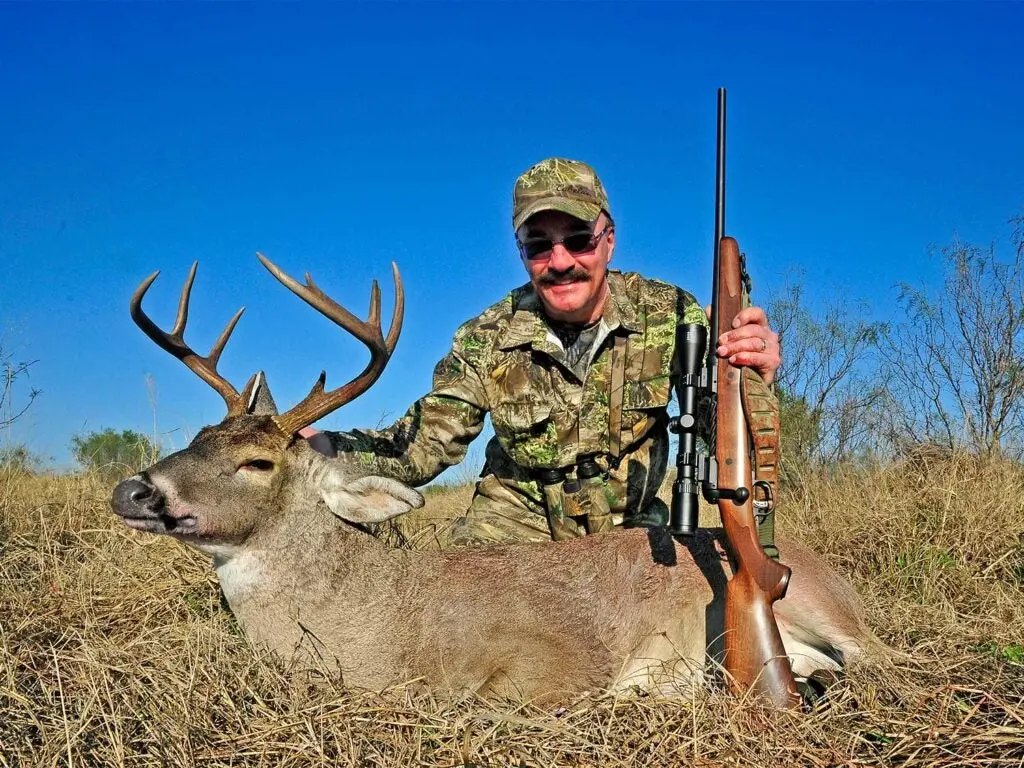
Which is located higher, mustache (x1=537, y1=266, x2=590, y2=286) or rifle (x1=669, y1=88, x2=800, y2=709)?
mustache (x1=537, y1=266, x2=590, y2=286)

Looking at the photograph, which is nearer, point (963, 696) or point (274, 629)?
point (963, 696)

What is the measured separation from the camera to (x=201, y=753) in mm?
2814

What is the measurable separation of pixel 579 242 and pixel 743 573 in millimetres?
2255

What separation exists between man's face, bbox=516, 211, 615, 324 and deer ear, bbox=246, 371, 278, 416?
1.60 m

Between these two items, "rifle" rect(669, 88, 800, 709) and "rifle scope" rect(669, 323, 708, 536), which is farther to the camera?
"rifle scope" rect(669, 323, 708, 536)

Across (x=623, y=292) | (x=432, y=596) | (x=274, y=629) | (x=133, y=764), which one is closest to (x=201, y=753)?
(x=133, y=764)

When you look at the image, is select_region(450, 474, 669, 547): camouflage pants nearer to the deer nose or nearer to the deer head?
the deer head

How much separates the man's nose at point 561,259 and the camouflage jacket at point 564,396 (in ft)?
1.35

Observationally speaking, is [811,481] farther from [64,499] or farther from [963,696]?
[64,499]

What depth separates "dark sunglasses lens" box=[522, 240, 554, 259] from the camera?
521 centimetres

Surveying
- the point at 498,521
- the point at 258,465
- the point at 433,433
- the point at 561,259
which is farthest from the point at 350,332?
the point at 498,521

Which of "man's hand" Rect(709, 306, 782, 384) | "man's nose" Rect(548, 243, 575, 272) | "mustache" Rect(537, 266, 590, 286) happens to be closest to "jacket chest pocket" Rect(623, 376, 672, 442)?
"mustache" Rect(537, 266, 590, 286)

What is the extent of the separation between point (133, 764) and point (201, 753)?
0.19m

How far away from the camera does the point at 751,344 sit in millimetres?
3928
